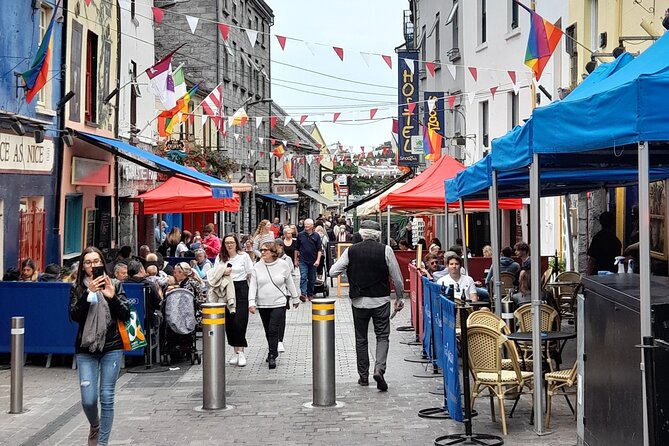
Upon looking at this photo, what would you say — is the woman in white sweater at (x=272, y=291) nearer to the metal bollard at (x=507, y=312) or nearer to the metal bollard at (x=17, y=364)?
the metal bollard at (x=507, y=312)

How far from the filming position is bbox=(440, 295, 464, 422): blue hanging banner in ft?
28.3

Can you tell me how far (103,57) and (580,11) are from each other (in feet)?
33.4

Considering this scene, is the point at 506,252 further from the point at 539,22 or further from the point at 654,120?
the point at 654,120

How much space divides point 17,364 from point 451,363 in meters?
4.33

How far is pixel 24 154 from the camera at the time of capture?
15406 millimetres

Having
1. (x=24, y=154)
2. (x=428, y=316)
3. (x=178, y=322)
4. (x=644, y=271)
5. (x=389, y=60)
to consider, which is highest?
(x=389, y=60)

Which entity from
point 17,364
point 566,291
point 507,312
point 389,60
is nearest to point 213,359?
point 17,364

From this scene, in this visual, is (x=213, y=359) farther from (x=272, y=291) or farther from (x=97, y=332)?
(x=272, y=291)

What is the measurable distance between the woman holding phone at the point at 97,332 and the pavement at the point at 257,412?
0.94 metres

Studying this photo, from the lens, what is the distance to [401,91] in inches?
1366

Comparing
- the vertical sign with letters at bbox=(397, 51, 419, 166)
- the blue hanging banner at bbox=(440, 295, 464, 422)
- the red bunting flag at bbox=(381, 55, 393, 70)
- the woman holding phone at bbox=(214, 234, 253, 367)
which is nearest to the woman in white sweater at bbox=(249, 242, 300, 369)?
the woman holding phone at bbox=(214, 234, 253, 367)

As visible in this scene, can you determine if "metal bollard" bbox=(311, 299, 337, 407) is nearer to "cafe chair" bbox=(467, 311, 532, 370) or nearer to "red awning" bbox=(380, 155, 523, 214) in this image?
"cafe chair" bbox=(467, 311, 532, 370)

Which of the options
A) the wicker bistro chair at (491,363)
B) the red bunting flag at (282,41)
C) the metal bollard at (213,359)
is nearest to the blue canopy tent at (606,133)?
the wicker bistro chair at (491,363)

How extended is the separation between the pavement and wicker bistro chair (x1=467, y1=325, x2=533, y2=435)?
0.38 m
